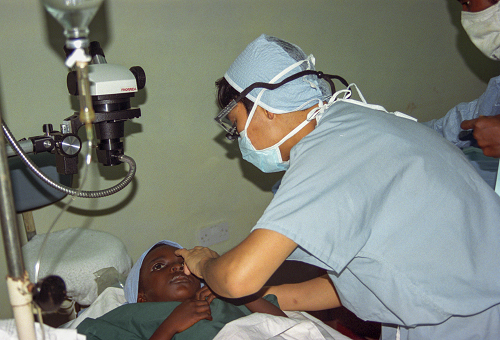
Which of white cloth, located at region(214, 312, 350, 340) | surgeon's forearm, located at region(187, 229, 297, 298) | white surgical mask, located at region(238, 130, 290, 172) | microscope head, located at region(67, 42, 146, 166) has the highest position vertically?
microscope head, located at region(67, 42, 146, 166)

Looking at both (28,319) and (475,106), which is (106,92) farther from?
(475,106)

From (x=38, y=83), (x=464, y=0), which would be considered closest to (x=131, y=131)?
(x=38, y=83)

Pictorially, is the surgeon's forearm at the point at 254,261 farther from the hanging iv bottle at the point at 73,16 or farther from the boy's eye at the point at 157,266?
the boy's eye at the point at 157,266

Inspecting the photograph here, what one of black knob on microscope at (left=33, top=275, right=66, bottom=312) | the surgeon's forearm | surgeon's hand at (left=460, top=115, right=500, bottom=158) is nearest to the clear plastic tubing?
black knob on microscope at (left=33, top=275, right=66, bottom=312)

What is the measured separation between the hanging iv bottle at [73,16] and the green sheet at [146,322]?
0.99 meters

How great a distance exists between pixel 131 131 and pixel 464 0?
1.55 m

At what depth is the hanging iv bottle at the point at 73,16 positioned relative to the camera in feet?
2.12

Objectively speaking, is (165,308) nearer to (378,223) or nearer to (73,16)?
(378,223)

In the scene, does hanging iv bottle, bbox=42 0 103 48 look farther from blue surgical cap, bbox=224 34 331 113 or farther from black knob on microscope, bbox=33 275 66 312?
blue surgical cap, bbox=224 34 331 113

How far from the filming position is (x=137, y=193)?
2.06 meters

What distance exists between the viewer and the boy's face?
1.55 m

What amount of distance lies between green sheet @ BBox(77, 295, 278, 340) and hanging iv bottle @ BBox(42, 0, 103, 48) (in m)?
0.99

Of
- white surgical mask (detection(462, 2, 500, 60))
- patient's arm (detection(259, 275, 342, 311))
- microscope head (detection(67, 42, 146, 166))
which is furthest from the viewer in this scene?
white surgical mask (detection(462, 2, 500, 60))

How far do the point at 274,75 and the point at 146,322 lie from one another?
90 cm
